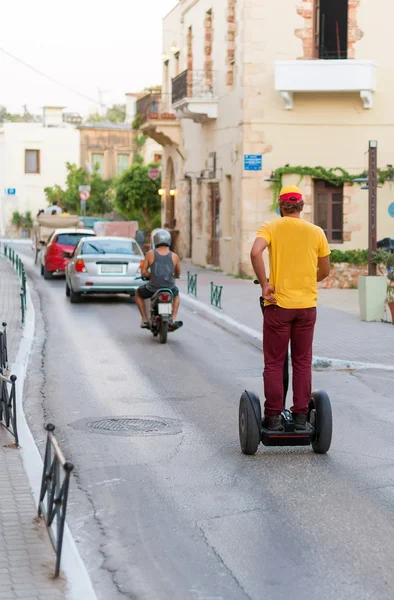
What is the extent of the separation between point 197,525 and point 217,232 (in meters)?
28.4

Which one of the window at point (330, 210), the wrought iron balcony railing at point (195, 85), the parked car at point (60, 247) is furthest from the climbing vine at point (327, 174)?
the parked car at point (60, 247)

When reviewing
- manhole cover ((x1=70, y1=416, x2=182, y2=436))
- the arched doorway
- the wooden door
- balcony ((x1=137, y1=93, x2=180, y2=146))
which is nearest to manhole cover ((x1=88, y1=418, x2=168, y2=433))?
manhole cover ((x1=70, y1=416, x2=182, y2=436))

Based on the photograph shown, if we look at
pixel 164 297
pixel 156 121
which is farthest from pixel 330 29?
pixel 164 297

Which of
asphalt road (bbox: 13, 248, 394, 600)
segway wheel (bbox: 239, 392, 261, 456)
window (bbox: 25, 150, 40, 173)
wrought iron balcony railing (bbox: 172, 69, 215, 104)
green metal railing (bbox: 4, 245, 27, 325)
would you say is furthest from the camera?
window (bbox: 25, 150, 40, 173)

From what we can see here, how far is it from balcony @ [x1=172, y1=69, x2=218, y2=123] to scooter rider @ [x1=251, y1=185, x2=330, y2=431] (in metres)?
26.0

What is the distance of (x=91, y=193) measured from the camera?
217 feet

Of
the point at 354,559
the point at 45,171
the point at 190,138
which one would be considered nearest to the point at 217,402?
the point at 354,559

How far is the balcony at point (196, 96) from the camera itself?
34.0 m

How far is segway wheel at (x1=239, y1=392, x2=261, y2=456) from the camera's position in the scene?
8258mm

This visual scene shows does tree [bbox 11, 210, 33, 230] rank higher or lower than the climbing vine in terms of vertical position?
lower

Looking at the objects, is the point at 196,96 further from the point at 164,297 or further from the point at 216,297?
the point at 164,297

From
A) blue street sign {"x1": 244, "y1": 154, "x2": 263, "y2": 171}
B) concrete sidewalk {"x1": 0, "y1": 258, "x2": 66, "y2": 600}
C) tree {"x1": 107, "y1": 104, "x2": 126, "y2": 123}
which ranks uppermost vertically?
tree {"x1": 107, "y1": 104, "x2": 126, "y2": 123}

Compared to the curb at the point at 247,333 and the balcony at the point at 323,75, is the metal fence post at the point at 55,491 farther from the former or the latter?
the balcony at the point at 323,75

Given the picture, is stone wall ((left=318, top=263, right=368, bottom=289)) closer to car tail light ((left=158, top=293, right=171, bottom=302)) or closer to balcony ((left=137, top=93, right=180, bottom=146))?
balcony ((left=137, top=93, right=180, bottom=146))
